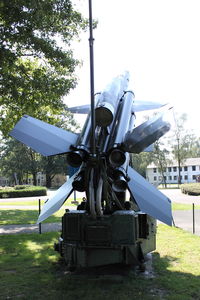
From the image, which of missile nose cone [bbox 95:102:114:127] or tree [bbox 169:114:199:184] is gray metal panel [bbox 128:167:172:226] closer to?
missile nose cone [bbox 95:102:114:127]

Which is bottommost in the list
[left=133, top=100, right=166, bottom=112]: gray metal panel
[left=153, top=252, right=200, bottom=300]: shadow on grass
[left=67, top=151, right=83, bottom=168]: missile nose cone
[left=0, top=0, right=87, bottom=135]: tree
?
[left=153, top=252, right=200, bottom=300]: shadow on grass

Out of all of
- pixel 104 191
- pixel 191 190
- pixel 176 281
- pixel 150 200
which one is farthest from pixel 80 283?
pixel 191 190

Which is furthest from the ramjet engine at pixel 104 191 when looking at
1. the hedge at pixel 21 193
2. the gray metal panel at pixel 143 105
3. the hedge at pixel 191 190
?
the hedge at pixel 21 193

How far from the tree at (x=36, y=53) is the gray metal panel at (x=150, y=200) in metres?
5.13

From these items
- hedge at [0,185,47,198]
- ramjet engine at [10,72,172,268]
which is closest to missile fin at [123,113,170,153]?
ramjet engine at [10,72,172,268]

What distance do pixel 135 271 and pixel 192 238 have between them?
3130 mm

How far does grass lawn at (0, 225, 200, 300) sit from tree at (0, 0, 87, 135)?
16.6 ft

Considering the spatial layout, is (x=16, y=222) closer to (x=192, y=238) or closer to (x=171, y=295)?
(x=192, y=238)

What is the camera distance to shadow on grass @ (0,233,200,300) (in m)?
4.58

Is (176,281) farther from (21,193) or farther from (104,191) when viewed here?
(21,193)

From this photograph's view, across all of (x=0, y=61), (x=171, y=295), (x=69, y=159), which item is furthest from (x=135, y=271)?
(x=0, y=61)

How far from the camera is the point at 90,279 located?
17.4 ft

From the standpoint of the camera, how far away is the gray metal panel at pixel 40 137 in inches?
184

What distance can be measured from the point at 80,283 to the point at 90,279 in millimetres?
266
